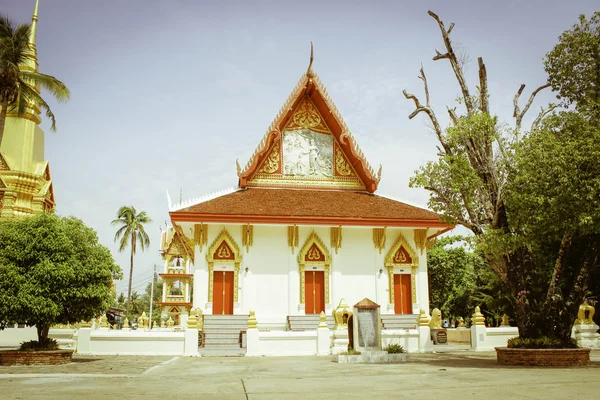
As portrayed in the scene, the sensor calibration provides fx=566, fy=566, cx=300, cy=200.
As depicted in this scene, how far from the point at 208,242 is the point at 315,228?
12.5 feet

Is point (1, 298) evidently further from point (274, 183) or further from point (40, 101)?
point (274, 183)

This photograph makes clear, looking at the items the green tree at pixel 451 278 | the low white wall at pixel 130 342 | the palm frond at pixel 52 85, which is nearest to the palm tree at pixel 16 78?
the palm frond at pixel 52 85

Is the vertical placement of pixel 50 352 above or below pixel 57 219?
below

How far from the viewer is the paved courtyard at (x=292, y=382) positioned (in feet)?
22.6

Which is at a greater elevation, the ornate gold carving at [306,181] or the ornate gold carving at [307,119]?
the ornate gold carving at [307,119]

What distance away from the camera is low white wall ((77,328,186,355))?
14906mm

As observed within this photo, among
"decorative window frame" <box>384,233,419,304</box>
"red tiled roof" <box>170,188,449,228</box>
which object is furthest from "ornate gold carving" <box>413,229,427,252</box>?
"red tiled roof" <box>170,188,449,228</box>

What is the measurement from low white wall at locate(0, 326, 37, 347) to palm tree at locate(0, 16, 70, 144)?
26.1 feet

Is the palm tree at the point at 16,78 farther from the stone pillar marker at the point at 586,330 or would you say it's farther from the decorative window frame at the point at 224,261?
the stone pillar marker at the point at 586,330

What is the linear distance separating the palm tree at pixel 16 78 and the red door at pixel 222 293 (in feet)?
23.7

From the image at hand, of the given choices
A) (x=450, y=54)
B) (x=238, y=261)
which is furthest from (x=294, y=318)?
(x=450, y=54)

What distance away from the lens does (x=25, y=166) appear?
26.8m

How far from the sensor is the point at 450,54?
13.4 meters

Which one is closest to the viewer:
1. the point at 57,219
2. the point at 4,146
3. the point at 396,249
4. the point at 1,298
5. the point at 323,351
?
the point at 1,298
